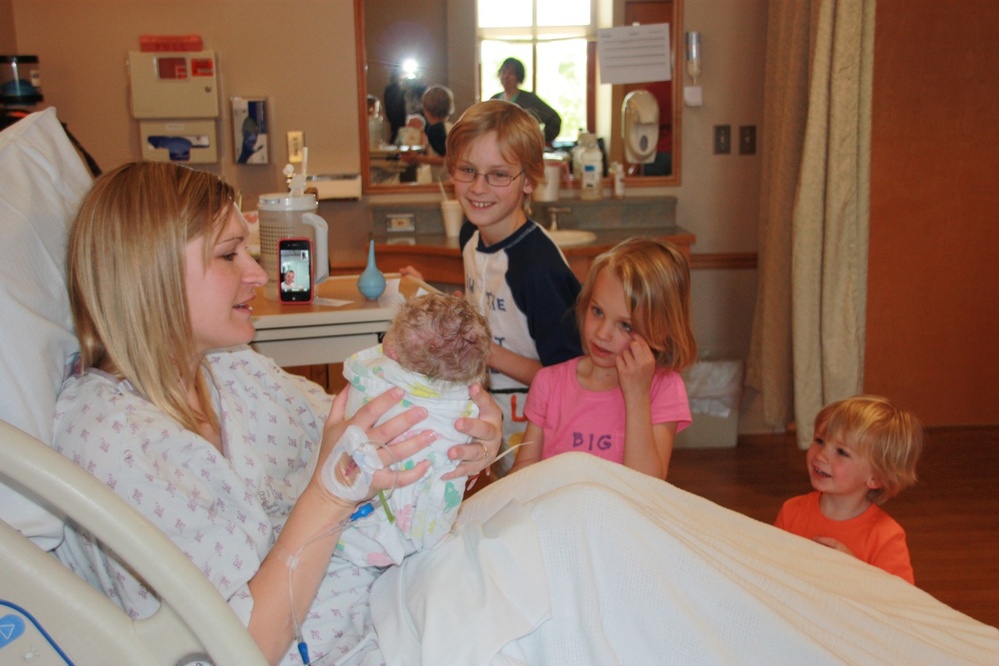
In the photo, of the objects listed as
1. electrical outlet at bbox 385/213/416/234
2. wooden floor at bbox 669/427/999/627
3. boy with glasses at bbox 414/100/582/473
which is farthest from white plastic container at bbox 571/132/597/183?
boy with glasses at bbox 414/100/582/473

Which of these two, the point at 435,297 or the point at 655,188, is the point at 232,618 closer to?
the point at 435,297

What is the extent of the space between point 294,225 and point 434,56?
5.82ft

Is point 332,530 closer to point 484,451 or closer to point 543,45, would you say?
point 484,451

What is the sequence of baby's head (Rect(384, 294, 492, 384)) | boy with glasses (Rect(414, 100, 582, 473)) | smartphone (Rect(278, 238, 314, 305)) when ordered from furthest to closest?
smartphone (Rect(278, 238, 314, 305)), boy with glasses (Rect(414, 100, 582, 473)), baby's head (Rect(384, 294, 492, 384))

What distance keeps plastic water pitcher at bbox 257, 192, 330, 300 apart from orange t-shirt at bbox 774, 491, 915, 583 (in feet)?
4.12

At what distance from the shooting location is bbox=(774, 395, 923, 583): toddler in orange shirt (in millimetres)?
1891

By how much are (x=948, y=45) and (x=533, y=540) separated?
321 cm

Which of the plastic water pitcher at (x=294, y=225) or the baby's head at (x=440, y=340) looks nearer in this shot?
the baby's head at (x=440, y=340)

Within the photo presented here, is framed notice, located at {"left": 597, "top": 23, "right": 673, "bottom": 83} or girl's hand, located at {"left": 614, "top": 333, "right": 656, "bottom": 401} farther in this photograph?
framed notice, located at {"left": 597, "top": 23, "right": 673, "bottom": 83}

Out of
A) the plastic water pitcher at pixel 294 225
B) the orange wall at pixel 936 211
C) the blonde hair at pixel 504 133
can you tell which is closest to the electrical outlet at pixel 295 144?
the plastic water pitcher at pixel 294 225

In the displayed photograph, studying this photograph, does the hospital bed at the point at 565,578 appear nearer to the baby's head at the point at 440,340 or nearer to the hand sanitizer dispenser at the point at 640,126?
the baby's head at the point at 440,340

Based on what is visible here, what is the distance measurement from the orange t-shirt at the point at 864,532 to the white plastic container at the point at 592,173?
82.2 inches

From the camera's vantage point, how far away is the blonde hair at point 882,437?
1.89m

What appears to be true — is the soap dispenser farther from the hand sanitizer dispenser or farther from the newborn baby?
the hand sanitizer dispenser
